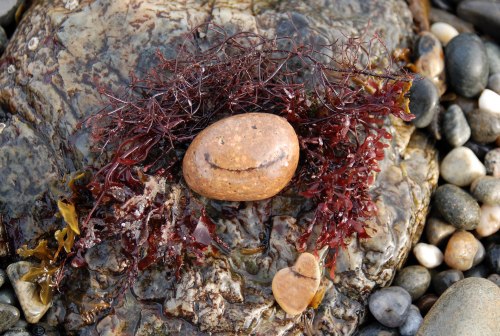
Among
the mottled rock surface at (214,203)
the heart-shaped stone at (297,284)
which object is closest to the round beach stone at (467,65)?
the mottled rock surface at (214,203)

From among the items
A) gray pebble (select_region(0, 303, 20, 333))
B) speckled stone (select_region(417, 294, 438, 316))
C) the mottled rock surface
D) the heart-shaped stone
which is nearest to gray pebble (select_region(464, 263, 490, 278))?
speckled stone (select_region(417, 294, 438, 316))

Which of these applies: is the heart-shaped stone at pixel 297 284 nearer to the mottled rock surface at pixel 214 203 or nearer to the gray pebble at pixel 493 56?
the mottled rock surface at pixel 214 203

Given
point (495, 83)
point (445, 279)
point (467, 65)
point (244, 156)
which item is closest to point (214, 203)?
point (244, 156)

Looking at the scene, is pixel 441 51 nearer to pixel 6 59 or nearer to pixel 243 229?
pixel 243 229

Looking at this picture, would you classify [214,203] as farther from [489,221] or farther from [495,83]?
[495,83]

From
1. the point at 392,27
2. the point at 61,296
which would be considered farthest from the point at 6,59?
the point at 392,27

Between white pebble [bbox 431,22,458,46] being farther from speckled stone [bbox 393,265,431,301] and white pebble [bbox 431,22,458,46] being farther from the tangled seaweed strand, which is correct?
speckled stone [bbox 393,265,431,301]
